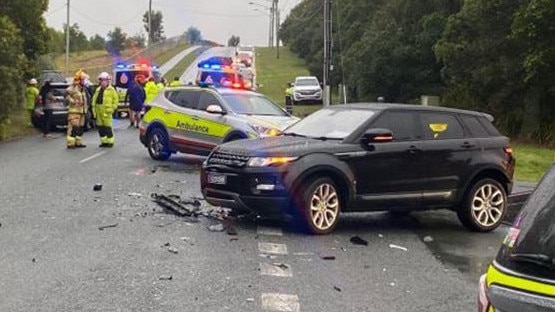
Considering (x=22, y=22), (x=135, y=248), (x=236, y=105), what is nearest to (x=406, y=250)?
(x=135, y=248)

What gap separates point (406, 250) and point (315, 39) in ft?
219

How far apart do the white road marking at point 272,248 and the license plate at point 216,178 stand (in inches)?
51.8

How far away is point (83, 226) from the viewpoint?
29.7ft

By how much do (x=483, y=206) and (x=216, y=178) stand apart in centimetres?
359

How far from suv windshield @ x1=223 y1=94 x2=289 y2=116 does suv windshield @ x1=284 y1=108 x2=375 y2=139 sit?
17.2 ft

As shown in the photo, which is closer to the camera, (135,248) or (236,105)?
(135,248)

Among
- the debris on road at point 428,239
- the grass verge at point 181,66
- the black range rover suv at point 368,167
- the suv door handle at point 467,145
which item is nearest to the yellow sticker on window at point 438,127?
the black range rover suv at point 368,167

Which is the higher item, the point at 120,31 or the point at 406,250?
the point at 120,31

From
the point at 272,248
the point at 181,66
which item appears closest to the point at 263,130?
the point at 272,248

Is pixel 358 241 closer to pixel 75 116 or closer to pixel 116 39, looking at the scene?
pixel 75 116

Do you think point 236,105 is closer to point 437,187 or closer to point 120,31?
point 437,187

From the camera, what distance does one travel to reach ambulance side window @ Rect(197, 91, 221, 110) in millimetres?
16141

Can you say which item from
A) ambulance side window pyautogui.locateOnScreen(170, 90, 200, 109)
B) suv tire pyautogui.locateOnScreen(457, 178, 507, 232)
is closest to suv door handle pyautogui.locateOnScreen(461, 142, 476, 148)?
suv tire pyautogui.locateOnScreen(457, 178, 507, 232)

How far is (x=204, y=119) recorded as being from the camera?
1591 cm
